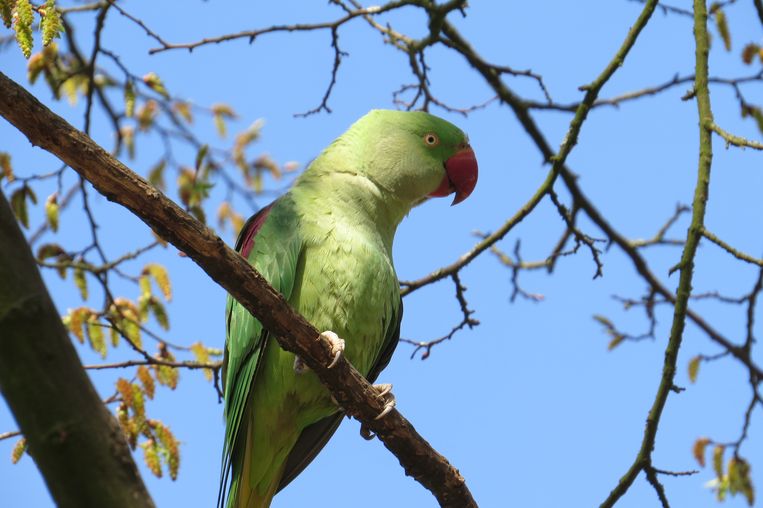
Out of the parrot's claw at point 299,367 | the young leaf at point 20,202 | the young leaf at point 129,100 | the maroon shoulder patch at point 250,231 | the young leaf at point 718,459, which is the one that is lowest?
the young leaf at point 718,459

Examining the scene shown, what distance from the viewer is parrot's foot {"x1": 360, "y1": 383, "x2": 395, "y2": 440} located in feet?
10.8

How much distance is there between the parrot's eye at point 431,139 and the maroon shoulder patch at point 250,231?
1023mm

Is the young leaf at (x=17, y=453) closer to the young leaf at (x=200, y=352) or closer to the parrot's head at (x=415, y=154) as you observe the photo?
the young leaf at (x=200, y=352)

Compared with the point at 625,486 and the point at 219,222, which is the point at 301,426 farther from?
the point at 219,222

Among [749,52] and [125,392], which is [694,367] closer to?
[749,52]

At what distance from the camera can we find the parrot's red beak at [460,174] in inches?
185

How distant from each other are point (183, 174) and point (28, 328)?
542 cm

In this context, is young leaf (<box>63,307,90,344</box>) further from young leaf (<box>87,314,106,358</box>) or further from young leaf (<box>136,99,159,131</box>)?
young leaf (<box>136,99,159,131</box>)

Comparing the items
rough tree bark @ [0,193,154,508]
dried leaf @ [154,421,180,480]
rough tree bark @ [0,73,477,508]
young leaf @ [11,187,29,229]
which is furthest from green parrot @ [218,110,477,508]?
rough tree bark @ [0,193,154,508]

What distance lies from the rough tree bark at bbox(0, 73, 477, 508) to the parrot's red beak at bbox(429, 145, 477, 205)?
1790mm

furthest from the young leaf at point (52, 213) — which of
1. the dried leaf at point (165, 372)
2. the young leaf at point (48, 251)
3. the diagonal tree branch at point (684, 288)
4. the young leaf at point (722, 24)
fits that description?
the young leaf at point (722, 24)

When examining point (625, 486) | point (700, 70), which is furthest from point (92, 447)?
point (700, 70)

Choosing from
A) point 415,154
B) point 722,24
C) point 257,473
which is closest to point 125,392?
point 257,473

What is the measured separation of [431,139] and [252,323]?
1595 mm
